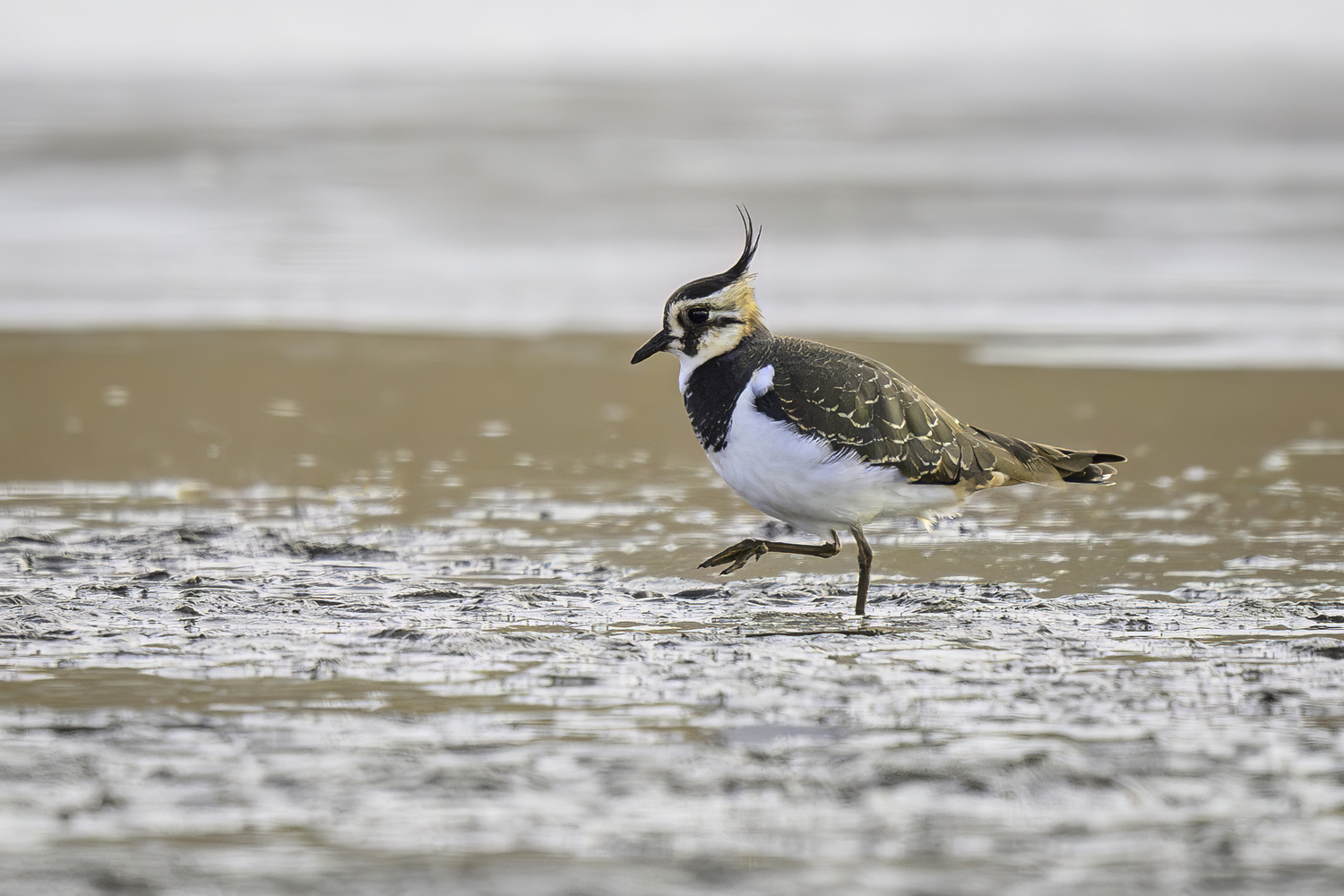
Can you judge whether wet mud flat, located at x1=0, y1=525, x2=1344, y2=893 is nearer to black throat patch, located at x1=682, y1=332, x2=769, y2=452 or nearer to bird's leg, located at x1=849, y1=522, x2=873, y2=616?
bird's leg, located at x1=849, y1=522, x2=873, y2=616

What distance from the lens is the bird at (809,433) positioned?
20.2 ft

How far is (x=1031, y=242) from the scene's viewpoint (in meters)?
16.3

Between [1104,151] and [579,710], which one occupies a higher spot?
[1104,151]

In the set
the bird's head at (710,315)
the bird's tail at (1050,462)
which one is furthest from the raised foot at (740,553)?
the bird's tail at (1050,462)

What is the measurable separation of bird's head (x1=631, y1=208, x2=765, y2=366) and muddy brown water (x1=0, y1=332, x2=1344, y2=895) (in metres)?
0.98

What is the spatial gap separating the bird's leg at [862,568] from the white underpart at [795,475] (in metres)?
0.04

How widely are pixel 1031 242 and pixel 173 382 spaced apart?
359 inches

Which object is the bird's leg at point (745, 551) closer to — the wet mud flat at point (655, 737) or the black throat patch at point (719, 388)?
the wet mud flat at point (655, 737)

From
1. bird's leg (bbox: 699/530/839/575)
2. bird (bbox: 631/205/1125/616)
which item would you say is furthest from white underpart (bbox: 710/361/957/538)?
bird's leg (bbox: 699/530/839/575)

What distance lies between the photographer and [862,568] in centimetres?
623

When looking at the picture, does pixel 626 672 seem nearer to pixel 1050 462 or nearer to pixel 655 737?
pixel 655 737

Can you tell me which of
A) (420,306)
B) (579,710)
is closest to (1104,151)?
(420,306)

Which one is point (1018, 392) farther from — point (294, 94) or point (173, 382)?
point (294, 94)

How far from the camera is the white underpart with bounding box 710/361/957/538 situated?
6.14 metres
